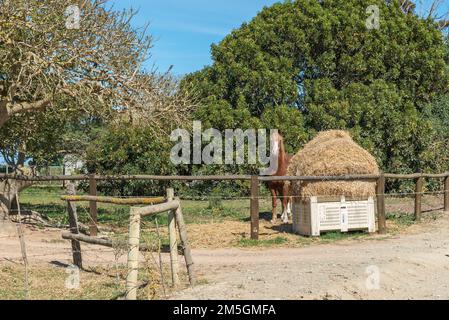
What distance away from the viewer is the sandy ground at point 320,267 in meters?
7.08

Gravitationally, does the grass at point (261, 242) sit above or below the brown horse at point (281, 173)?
below

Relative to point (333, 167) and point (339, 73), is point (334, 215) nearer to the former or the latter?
point (333, 167)

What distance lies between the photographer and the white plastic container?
1250 centimetres

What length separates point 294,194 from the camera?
13.4 meters

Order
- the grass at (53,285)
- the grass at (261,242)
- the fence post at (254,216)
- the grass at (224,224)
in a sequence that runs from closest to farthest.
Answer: the grass at (53,285)
the grass at (261,242)
the grass at (224,224)
the fence post at (254,216)

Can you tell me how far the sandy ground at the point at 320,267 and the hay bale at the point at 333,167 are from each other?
1.19m

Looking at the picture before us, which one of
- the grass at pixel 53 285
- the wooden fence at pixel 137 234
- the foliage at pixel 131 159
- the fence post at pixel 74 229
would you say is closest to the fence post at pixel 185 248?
the wooden fence at pixel 137 234

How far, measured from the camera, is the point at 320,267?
8.75 metres

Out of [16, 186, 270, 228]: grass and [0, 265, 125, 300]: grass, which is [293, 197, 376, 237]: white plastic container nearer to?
[16, 186, 270, 228]: grass

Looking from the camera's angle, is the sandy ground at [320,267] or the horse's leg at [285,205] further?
the horse's leg at [285,205]

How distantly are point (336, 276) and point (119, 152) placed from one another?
15.7m

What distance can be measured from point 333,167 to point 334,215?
40.7 inches

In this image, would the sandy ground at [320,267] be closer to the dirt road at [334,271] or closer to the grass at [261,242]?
the dirt road at [334,271]
